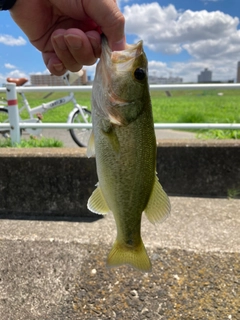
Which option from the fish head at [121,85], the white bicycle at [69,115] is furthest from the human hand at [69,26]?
the white bicycle at [69,115]

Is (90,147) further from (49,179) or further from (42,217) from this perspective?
(42,217)

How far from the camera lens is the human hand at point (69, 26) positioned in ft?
5.36

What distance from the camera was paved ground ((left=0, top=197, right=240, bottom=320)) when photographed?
7.59 ft

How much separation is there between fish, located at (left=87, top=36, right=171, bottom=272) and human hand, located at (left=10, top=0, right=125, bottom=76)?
0.27ft

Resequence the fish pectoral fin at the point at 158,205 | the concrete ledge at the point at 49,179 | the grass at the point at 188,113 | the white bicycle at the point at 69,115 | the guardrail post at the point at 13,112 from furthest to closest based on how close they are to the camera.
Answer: the white bicycle at the point at 69,115
the grass at the point at 188,113
the guardrail post at the point at 13,112
the concrete ledge at the point at 49,179
the fish pectoral fin at the point at 158,205

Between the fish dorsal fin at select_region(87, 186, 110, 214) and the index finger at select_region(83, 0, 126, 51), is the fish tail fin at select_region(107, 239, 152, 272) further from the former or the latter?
the index finger at select_region(83, 0, 126, 51)

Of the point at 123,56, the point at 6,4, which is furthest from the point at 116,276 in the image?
the point at 6,4

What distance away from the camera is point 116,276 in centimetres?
247

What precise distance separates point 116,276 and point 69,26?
5.56ft

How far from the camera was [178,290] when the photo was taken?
238 cm

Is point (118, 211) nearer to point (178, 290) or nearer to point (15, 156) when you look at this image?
point (178, 290)

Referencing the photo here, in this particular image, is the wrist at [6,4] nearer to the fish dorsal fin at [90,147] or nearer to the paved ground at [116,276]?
the fish dorsal fin at [90,147]

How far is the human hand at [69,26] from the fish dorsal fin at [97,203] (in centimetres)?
68

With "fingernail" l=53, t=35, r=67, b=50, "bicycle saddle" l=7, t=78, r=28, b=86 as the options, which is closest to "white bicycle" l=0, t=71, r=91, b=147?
"bicycle saddle" l=7, t=78, r=28, b=86
